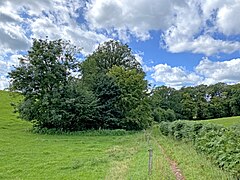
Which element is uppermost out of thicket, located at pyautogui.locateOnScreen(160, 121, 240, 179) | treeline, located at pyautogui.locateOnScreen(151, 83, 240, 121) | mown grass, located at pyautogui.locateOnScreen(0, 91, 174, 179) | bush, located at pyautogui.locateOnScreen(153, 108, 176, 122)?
treeline, located at pyautogui.locateOnScreen(151, 83, 240, 121)

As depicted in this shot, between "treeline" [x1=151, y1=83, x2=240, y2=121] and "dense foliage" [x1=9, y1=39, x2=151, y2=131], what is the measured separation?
3712cm

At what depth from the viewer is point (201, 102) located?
89.6 meters

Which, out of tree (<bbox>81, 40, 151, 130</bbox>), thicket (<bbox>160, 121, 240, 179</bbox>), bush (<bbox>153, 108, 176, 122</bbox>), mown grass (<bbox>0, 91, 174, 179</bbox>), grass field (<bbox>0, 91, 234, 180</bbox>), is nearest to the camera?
thicket (<bbox>160, 121, 240, 179</bbox>)

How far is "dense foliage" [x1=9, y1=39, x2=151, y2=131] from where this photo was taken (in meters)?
37.7

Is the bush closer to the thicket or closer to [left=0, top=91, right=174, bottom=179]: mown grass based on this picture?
[left=0, top=91, right=174, bottom=179]: mown grass

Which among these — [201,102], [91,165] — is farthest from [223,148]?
[201,102]

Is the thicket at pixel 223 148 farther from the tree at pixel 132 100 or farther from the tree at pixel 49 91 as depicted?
the tree at pixel 132 100

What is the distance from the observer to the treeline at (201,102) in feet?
277

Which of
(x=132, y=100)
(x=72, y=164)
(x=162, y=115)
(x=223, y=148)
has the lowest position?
(x=72, y=164)

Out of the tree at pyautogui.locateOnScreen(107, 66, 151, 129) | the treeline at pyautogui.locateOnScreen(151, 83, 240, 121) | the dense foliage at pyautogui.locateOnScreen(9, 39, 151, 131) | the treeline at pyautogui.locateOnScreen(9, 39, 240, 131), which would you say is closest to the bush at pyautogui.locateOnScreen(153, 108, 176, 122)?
the treeline at pyautogui.locateOnScreen(151, 83, 240, 121)

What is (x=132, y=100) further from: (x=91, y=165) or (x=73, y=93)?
(x=91, y=165)

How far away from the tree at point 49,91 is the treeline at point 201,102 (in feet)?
144

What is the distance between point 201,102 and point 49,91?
201 ft

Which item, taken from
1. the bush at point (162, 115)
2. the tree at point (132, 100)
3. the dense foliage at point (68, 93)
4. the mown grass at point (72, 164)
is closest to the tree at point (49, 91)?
the dense foliage at point (68, 93)
